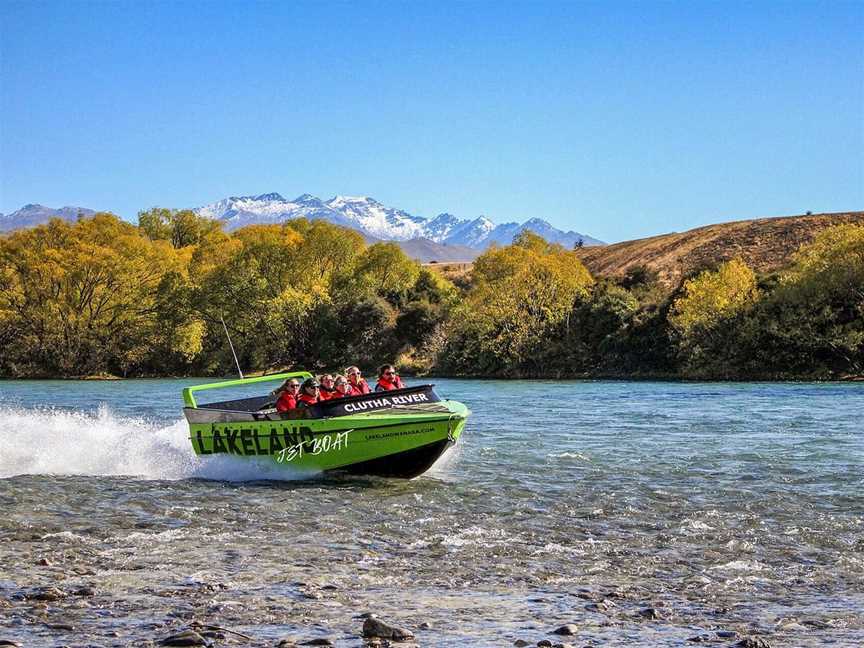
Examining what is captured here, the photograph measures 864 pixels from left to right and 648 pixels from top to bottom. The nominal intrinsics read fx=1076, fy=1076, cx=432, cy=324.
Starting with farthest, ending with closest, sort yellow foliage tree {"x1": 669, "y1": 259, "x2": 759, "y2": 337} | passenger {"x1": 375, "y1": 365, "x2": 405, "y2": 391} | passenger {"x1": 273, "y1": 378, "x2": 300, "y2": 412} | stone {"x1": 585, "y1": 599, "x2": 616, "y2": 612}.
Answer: yellow foliage tree {"x1": 669, "y1": 259, "x2": 759, "y2": 337}, passenger {"x1": 375, "y1": 365, "x2": 405, "y2": 391}, passenger {"x1": 273, "y1": 378, "x2": 300, "y2": 412}, stone {"x1": 585, "y1": 599, "x2": 616, "y2": 612}

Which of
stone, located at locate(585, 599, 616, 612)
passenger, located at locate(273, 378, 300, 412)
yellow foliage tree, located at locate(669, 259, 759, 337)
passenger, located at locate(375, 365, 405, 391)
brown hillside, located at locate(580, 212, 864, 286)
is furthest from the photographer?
brown hillside, located at locate(580, 212, 864, 286)

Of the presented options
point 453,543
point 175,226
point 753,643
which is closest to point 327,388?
point 453,543

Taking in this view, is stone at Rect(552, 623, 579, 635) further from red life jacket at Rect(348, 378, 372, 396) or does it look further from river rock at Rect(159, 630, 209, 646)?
red life jacket at Rect(348, 378, 372, 396)

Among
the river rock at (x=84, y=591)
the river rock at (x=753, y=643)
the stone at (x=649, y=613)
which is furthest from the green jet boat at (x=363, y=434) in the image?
the river rock at (x=753, y=643)

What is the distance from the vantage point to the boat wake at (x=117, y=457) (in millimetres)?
20891

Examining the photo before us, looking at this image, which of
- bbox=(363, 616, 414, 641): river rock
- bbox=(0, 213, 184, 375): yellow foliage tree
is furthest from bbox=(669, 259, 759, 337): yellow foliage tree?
bbox=(363, 616, 414, 641): river rock

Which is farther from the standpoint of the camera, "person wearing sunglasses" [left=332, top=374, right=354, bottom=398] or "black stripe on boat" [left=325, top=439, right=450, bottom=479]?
"person wearing sunglasses" [left=332, top=374, right=354, bottom=398]

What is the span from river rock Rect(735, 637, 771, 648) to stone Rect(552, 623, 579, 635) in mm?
1357

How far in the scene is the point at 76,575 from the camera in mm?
11703

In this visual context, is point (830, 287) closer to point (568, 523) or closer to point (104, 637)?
point (568, 523)

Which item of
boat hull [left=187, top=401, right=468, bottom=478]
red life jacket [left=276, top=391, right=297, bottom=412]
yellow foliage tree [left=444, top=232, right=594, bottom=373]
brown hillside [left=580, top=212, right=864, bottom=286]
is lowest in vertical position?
boat hull [left=187, top=401, right=468, bottom=478]

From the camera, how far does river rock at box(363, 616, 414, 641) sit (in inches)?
354

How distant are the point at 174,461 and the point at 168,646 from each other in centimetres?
1383

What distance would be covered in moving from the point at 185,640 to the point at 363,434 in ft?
36.9
